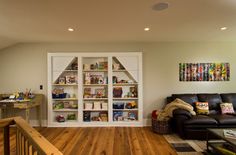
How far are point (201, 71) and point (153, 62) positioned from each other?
1413 mm

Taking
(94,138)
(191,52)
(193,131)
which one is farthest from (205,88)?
(94,138)

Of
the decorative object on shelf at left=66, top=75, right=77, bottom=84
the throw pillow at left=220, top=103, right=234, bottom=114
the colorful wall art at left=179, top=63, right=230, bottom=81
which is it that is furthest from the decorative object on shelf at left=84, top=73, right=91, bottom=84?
the throw pillow at left=220, top=103, right=234, bottom=114

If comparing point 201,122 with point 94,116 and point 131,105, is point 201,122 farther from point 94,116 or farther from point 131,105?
point 94,116

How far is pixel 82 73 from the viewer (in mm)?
4660

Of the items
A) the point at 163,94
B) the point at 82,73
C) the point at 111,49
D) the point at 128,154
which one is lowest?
the point at 128,154

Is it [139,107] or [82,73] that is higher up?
[82,73]

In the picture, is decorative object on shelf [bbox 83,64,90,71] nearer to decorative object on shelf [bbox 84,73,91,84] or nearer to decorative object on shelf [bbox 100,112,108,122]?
decorative object on shelf [bbox 84,73,91,84]

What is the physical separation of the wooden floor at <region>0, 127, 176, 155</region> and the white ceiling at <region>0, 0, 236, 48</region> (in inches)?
94.3

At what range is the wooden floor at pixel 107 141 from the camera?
312cm

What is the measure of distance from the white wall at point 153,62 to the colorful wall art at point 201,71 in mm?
121

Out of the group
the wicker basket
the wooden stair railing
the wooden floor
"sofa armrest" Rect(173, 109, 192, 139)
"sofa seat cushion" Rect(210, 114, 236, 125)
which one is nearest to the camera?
the wooden stair railing

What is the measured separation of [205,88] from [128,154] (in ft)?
10.4

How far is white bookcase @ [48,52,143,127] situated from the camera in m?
4.63

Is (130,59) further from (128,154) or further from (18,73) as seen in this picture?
(18,73)
